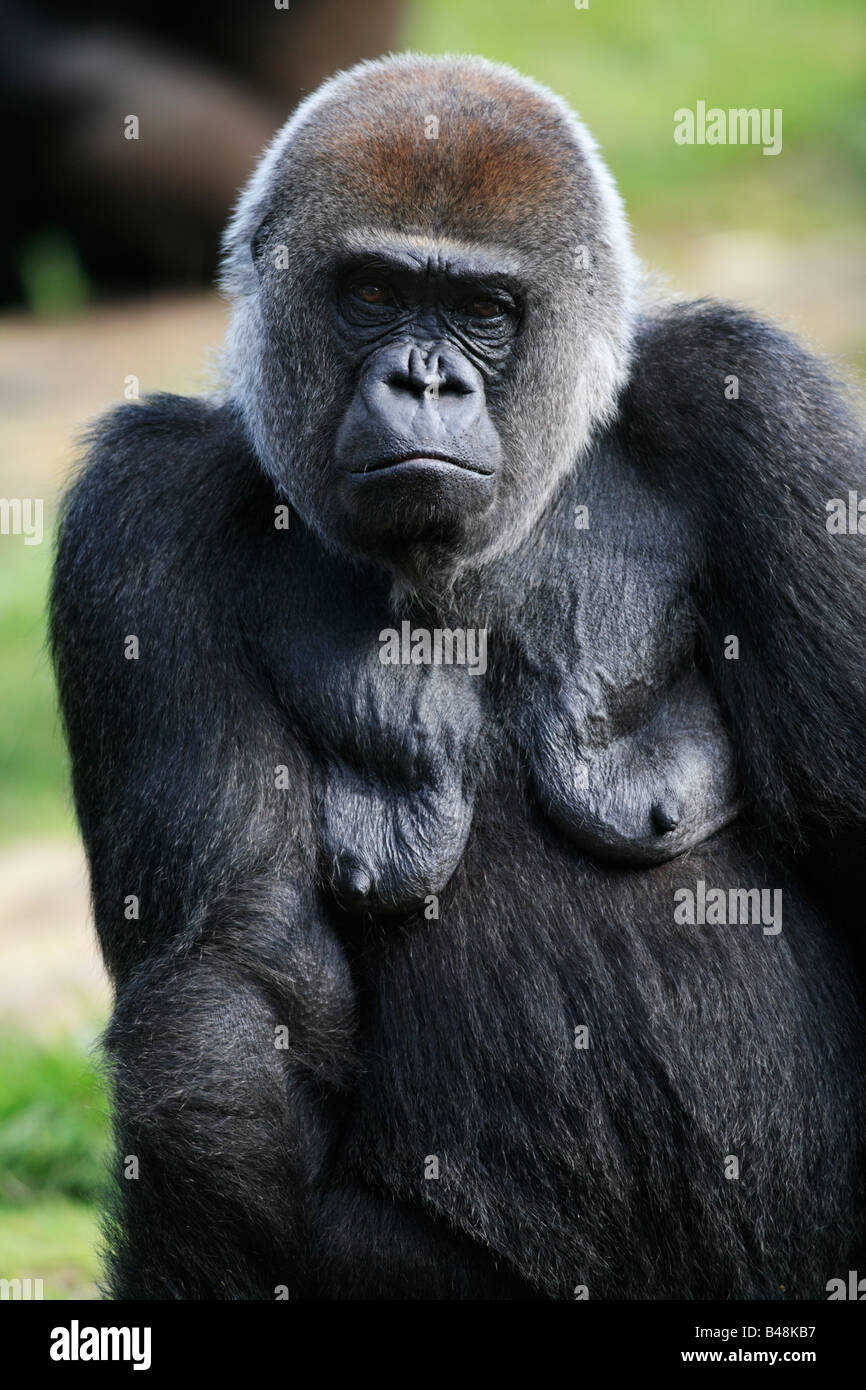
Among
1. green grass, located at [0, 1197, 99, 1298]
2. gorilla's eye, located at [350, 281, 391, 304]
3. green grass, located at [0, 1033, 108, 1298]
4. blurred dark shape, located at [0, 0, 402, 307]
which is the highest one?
blurred dark shape, located at [0, 0, 402, 307]

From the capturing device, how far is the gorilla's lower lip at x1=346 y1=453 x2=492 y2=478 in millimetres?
4500

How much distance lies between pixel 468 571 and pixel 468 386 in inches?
23.0

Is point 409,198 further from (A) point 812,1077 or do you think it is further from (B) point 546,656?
(A) point 812,1077

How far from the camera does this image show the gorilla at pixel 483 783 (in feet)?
15.6

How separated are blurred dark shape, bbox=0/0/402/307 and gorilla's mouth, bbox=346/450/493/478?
1352cm

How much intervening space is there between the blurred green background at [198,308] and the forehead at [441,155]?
1068 mm

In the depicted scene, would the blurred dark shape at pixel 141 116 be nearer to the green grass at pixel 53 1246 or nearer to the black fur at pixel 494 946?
the green grass at pixel 53 1246

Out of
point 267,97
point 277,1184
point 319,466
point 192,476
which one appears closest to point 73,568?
point 192,476

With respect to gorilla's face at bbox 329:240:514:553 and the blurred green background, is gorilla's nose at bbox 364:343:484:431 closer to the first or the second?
gorilla's face at bbox 329:240:514:553

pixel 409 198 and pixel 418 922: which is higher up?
pixel 409 198

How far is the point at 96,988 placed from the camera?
8.37 metres

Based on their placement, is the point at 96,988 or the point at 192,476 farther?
the point at 96,988

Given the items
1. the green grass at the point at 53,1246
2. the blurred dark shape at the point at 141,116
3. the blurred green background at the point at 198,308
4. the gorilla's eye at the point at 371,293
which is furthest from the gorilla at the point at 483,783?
the blurred dark shape at the point at 141,116

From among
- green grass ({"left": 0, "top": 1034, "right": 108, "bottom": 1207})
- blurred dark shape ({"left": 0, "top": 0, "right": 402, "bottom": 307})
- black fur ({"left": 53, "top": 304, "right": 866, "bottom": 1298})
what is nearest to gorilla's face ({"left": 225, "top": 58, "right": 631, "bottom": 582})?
black fur ({"left": 53, "top": 304, "right": 866, "bottom": 1298})
